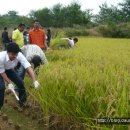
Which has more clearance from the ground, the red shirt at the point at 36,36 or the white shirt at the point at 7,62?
the red shirt at the point at 36,36

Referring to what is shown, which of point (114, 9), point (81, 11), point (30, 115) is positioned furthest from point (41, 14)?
point (30, 115)

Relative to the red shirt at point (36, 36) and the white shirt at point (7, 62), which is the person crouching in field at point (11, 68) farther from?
the red shirt at point (36, 36)

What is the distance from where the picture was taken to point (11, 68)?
6.49 m

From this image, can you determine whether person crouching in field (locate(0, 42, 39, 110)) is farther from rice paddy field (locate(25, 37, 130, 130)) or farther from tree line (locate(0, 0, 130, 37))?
tree line (locate(0, 0, 130, 37))

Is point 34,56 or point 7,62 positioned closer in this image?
point 7,62

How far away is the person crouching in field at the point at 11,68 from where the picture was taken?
5.82 meters

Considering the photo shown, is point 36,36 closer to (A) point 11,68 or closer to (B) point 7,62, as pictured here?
(A) point 11,68

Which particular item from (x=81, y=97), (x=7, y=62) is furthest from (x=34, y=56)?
(x=81, y=97)

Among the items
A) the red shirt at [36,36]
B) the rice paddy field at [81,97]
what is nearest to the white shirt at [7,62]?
the rice paddy field at [81,97]

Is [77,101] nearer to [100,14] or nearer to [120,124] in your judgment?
[120,124]

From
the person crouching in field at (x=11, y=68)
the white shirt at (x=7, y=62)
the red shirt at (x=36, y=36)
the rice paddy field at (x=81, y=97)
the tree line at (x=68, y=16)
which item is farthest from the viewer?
the tree line at (x=68, y=16)

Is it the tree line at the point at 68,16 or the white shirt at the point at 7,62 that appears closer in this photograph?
the white shirt at the point at 7,62

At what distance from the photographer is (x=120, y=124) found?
3.96 metres

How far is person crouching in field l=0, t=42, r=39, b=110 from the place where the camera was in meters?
5.82
